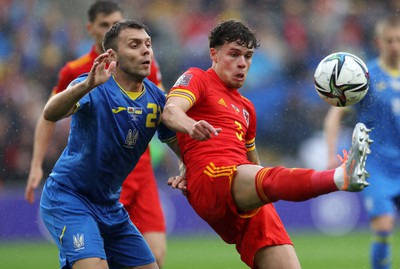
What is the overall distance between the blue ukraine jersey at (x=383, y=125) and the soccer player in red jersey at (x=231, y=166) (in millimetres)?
1722

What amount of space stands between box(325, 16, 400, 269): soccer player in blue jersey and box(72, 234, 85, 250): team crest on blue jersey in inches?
122

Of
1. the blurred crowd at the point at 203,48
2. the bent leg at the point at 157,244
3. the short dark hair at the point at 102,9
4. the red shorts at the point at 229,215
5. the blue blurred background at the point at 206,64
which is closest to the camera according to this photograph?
the red shorts at the point at 229,215

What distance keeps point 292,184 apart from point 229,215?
0.71 metres

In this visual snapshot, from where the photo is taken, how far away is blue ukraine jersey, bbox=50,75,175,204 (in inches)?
217

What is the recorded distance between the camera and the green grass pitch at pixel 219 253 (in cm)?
1048

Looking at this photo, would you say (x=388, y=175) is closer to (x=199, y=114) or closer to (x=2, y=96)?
(x=199, y=114)

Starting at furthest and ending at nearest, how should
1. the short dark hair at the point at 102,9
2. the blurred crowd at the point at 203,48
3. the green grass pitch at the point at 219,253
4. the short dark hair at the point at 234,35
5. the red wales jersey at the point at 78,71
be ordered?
the blurred crowd at the point at 203,48
the green grass pitch at the point at 219,253
the short dark hair at the point at 102,9
the red wales jersey at the point at 78,71
the short dark hair at the point at 234,35

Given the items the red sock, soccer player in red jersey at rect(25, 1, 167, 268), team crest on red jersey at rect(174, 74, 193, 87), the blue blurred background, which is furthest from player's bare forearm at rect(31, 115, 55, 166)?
the blue blurred background

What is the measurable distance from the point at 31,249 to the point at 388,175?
6266mm

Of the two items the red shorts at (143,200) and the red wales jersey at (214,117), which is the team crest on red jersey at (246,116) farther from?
the red shorts at (143,200)

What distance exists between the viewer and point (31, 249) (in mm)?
12000

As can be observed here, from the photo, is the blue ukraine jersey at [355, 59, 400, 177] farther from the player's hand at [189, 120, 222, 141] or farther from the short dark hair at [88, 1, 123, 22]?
the player's hand at [189, 120, 222, 141]

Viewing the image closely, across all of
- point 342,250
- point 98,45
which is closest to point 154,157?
point 342,250

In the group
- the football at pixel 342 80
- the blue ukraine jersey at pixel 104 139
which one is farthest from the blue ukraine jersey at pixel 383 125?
the blue ukraine jersey at pixel 104 139
